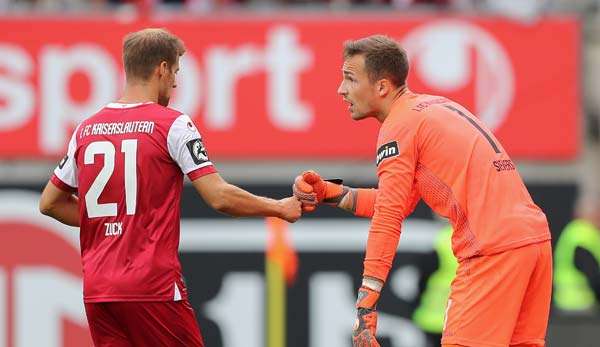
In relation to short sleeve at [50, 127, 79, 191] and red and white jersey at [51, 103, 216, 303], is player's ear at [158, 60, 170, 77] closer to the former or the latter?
red and white jersey at [51, 103, 216, 303]

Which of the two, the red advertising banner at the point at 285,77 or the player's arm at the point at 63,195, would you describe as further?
the red advertising banner at the point at 285,77

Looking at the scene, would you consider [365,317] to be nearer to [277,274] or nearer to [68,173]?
[68,173]

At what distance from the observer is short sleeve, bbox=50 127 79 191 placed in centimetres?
599

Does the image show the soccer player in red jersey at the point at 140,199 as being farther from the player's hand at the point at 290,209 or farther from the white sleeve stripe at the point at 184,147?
the player's hand at the point at 290,209

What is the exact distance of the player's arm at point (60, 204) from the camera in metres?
6.22

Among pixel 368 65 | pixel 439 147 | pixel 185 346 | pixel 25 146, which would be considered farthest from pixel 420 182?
pixel 25 146

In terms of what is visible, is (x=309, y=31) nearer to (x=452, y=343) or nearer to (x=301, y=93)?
(x=301, y=93)

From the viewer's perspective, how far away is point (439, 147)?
Answer: 18.8 feet

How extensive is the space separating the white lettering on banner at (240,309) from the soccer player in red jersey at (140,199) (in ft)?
17.6

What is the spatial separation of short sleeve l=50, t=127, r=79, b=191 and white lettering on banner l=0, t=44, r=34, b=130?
204 inches

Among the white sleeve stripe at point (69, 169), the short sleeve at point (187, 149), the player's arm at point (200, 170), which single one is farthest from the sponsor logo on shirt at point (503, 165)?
the white sleeve stripe at point (69, 169)

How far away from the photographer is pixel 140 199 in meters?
5.70

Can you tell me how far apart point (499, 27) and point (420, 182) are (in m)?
5.68

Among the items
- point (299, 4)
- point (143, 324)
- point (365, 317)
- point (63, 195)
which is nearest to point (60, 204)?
point (63, 195)
